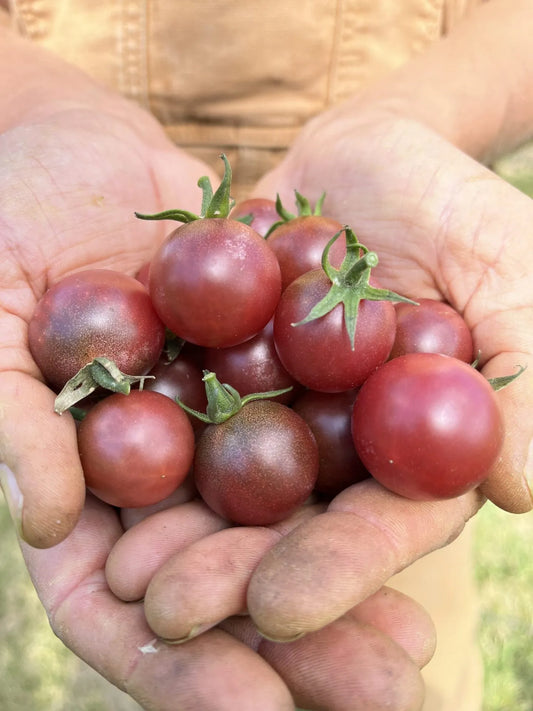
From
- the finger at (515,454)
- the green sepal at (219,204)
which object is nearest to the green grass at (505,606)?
the finger at (515,454)

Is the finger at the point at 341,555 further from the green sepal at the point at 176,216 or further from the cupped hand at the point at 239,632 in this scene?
the green sepal at the point at 176,216

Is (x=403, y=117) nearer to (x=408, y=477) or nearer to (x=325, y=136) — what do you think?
(x=325, y=136)

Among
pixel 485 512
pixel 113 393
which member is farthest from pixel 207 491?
pixel 485 512

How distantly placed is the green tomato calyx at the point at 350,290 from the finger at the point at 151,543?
2.02 ft

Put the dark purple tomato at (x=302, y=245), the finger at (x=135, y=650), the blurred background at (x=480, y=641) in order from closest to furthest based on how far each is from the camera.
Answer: the finger at (x=135, y=650) → the dark purple tomato at (x=302, y=245) → the blurred background at (x=480, y=641)

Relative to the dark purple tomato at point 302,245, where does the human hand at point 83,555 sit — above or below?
below

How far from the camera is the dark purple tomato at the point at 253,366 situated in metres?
2.11

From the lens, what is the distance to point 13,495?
1723mm

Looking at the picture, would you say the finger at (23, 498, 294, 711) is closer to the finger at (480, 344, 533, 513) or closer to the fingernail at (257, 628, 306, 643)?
the fingernail at (257, 628, 306, 643)

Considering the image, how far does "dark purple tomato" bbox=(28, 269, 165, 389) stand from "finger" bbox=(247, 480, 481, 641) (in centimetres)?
72

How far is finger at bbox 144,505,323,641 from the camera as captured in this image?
1.56m

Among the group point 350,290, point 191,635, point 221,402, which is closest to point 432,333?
point 350,290

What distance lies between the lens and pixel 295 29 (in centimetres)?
325

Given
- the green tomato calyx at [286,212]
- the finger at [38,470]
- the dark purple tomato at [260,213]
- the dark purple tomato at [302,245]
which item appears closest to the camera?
the finger at [38,470]
